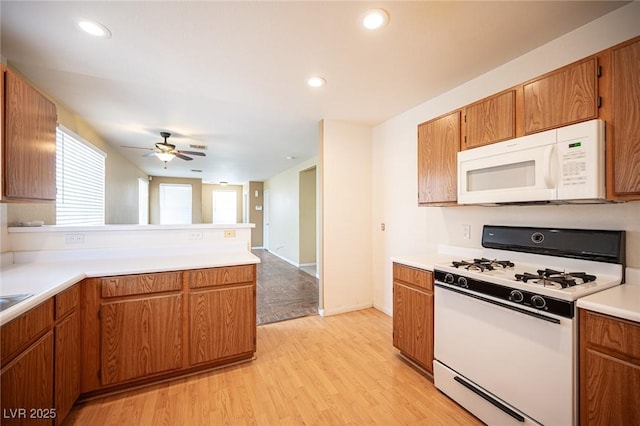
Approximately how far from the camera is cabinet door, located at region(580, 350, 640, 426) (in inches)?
43.3

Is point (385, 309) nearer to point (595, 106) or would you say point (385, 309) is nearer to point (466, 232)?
point (466, 232)

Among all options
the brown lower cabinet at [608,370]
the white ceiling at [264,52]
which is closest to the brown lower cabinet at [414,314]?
the brown lower cabinet at [608,370]

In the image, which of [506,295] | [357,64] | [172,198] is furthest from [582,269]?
[172,198]

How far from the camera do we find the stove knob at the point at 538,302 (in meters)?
1.35

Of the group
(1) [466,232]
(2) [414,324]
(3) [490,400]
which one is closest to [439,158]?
(1) [466,232]

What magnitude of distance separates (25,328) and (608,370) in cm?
268

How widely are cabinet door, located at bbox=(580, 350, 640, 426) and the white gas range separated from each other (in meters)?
0.04

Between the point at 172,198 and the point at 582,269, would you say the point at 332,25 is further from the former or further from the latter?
the point at 172,198

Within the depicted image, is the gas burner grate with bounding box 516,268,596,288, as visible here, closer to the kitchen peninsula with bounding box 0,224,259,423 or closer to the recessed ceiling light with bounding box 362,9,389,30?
the recessed ceiling light with bounding box 362,9,389,30

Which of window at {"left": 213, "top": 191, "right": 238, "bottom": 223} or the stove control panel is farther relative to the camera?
window at {"left": 213, "top": 191, "right": 238, "bottom": 223}

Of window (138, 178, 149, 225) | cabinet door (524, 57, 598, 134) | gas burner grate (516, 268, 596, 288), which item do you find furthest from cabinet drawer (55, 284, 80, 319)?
window (138, 178, 149, 225)

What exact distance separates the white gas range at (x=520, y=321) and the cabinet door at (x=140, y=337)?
203 cm

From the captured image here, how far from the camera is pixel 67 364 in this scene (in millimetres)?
1606

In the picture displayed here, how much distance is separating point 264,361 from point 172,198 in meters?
8.37
